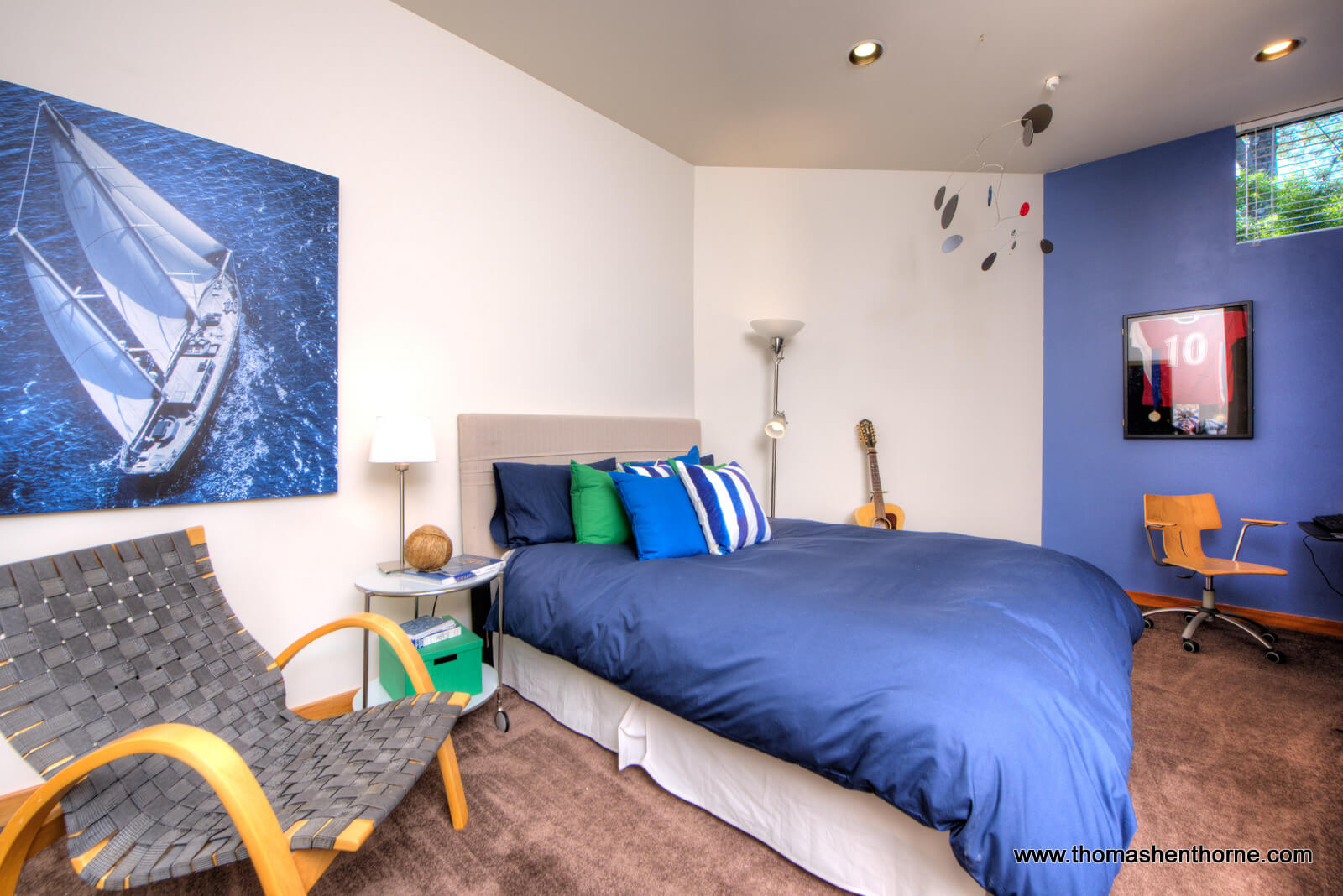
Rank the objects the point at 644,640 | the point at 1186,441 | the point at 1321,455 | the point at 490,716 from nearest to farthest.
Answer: the point at 644,640 → the point at 490,716 → the point at 1321,455 → the point at 1186,441

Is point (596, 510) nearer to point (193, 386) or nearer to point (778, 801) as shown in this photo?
point (778, 801)

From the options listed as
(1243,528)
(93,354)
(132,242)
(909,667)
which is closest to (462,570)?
(93,354)

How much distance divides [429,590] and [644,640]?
78 centimetres

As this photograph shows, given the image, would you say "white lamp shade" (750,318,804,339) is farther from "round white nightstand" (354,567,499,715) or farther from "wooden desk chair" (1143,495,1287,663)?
"round white nightstand" (354,567,499,715)

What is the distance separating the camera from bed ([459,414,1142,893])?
1066mm

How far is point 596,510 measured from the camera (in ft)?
8.20

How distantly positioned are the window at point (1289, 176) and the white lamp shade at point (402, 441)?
15.5 feet

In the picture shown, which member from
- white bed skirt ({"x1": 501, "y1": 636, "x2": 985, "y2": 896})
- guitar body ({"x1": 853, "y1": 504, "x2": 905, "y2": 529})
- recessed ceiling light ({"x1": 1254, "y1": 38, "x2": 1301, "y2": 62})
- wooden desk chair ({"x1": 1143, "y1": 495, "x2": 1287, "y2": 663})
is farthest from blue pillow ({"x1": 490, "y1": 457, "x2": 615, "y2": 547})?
recessed ceiling light ({"x1": 1254, "y1": 38, "x2": 1301, "y2": 62})

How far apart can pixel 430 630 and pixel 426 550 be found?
298 millimetres

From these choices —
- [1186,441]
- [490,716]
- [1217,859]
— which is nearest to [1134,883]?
[1217,859]

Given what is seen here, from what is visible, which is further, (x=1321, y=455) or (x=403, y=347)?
(x=1321, y=455)

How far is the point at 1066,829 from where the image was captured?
1.02 m

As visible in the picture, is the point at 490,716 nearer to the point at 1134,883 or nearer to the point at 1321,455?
the point at 1134,883

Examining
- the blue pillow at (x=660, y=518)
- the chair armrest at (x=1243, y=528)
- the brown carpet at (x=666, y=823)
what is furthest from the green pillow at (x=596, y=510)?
the chair armrest at (x=1243, y=528)
